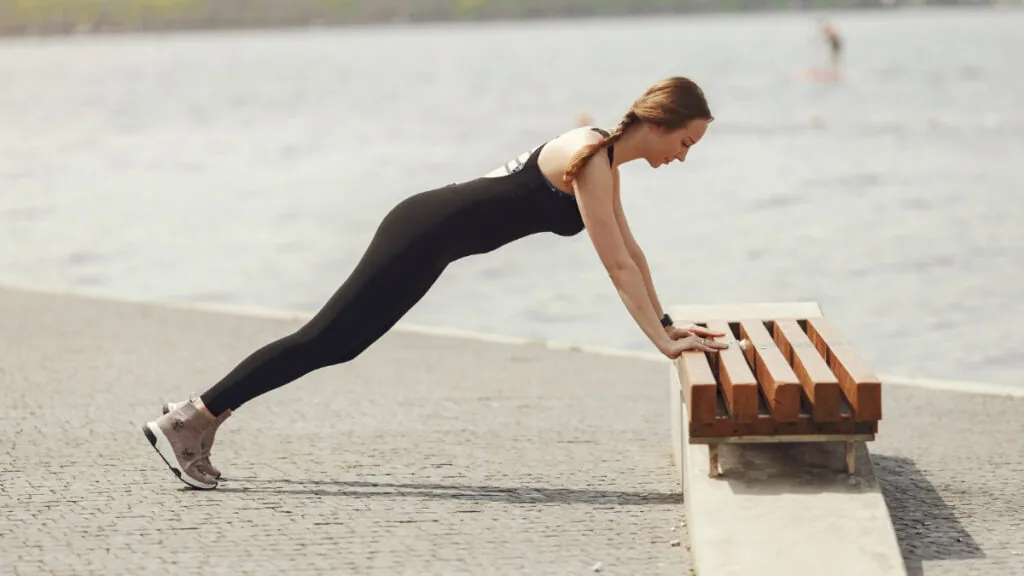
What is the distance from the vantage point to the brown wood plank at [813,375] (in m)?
6.16

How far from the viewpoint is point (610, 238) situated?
21.4ft

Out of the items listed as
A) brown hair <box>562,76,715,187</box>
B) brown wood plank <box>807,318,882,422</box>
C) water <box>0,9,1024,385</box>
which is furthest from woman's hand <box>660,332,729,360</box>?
water <box>0,9,1024,385</box>

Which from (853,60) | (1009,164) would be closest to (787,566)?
(1009,164)

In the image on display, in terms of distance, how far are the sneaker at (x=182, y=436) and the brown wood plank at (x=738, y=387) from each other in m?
2.21

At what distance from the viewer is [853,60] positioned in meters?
104

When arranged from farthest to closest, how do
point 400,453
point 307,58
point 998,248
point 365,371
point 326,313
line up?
point 307,58
point 998,248
point 365,371
point 400,453
point 326,313

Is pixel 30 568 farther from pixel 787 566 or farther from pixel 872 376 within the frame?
pixel 872 376

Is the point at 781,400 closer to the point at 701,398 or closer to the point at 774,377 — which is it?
the point at 774,377

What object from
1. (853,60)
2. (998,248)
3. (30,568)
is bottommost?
(30,568)

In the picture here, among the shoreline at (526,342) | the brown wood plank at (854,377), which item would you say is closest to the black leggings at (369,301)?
the brown wood plank at (854,377)

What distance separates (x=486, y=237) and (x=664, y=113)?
910 mm

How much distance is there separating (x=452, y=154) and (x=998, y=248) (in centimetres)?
2386

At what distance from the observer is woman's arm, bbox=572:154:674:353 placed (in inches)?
255

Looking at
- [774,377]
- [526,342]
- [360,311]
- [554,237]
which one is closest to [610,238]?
[774,377]
